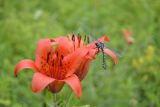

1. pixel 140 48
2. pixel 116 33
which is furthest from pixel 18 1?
pixel 140 48

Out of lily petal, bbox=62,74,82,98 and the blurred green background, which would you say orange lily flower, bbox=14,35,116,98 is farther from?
the blurred green background

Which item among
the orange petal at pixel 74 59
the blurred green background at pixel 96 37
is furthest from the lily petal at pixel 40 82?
the blurred green background at pixel 96 37

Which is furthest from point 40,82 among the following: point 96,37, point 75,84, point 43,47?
point 96,37

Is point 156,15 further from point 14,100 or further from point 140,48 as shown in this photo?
point 14,100

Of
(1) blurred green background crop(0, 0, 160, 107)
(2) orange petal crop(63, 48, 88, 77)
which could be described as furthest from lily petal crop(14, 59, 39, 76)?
(1) blurred green background crop(0, 0, 160, 107)

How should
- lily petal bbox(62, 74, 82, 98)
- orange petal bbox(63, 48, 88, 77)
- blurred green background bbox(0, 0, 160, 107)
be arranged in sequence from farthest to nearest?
1. blurred green background bbox(0, 0, 160, 107)
2. orange petal bbox(63, 48, 88, 77)
3. lily petal bbox(62, 74, 82, 98)

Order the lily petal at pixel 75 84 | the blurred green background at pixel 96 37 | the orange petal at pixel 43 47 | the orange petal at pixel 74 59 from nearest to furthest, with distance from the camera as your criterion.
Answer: the lily petal at pixel 75 84 → the orange petal at pixel 74 59 → the orange petal at pixel 43 47 → the blurred green background at pixel 96 37

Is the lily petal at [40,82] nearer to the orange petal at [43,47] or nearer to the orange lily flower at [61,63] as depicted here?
the orange lily flower at [61,63]
